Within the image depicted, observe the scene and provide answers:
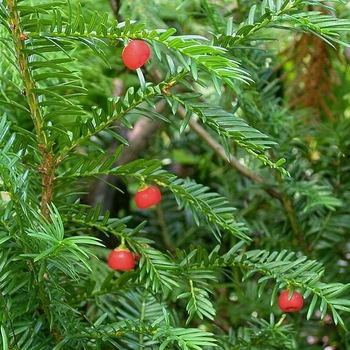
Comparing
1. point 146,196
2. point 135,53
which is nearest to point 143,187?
point 146,196

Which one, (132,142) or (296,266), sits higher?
(296,266)

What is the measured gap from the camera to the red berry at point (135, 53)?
1.17ft

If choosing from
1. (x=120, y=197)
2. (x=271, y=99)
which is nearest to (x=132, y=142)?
(x=120, y=197)

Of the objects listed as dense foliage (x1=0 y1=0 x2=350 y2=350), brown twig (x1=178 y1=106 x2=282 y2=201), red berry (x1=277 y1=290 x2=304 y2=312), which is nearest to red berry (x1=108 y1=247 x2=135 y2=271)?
dense foliage (x1=0 y1=0 x2=350 y2=350)

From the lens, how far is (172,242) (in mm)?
826

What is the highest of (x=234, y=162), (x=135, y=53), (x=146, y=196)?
(x=135, y=53)

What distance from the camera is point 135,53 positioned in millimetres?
358

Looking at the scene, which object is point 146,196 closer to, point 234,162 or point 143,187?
point 143,187

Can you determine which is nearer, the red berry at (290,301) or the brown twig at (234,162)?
the red berry at (290,301)

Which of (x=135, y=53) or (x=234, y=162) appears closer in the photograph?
(x=135, y=53)

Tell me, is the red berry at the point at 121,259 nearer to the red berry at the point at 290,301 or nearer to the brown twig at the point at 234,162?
the red berry at the point at 290,301

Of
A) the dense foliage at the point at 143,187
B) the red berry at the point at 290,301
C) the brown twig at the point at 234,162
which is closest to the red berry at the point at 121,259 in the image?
the dense foliage at the point at 143,187

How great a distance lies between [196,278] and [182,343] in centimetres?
8

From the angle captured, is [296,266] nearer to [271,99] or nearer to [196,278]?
[196,278]
